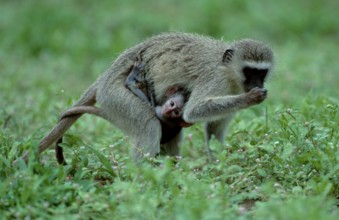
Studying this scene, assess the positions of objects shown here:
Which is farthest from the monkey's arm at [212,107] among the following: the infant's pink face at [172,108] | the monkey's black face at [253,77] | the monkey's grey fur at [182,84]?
the monkey's black face at [253,77]

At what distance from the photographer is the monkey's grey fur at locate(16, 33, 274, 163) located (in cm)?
704

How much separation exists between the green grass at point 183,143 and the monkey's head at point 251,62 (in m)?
0.37

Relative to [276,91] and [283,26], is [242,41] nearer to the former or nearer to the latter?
[276,91]

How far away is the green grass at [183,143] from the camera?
5387 mm

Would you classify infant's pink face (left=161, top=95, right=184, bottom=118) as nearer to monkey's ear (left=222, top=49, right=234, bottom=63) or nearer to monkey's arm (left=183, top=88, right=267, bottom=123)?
monkey's arm (left=183, top=88, right=267, bottom=123)

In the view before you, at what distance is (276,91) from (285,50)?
3111 millimetres

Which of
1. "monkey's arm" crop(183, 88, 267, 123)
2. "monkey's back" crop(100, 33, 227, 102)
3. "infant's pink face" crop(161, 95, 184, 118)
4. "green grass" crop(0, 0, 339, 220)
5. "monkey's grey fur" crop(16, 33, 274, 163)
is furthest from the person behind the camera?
"monkey's back" crop(100, 33, 227, 102)

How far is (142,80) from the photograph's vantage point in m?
7.50

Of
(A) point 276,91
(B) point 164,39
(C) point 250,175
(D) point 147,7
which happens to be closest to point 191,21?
(D) point 147,7

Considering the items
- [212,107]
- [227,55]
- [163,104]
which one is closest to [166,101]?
[163,104]

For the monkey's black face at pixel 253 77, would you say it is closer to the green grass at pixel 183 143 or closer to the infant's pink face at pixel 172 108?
the green grass at pixel 183 143

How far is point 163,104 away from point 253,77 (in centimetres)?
98

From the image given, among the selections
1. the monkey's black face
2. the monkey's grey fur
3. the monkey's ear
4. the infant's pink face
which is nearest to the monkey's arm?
the monkey's grey fur

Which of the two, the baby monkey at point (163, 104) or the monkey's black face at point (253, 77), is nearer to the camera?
the monkey's black face at point (253, 77)
